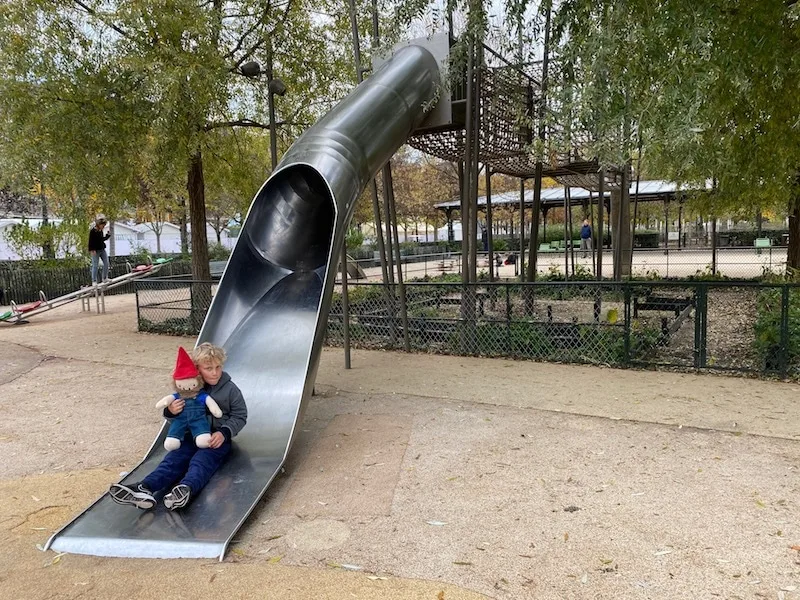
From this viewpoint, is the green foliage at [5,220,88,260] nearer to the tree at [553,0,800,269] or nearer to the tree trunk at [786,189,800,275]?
the tree at [553,0,800,269]

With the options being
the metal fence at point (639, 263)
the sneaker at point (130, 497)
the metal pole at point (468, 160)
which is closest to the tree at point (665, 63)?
the metal pole at point (468, 160)

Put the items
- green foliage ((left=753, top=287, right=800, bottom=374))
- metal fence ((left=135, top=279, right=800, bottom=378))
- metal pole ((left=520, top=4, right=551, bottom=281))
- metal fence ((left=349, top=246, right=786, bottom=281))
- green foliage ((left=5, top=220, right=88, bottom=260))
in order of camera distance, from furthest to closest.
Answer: metal fence ((left=349, top=246, right=786, bottom=281)), green foliage ((left=5, top=220, right=88, bottom=260)), metal pole ((left=520, top=4, right=551, bottom=281)), metal fence ((left=135, top=279, right=800, bottom=378)), green foliage ((left=753, top=287, right=800, bottom=374))

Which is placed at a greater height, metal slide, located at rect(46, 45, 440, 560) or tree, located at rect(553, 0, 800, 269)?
tree, located at rect(553, 0, 800, 269)

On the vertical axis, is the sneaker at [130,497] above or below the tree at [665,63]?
below

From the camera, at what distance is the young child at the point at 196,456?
137 inches

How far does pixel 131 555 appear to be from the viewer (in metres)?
3.18

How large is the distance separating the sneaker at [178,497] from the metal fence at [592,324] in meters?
4.54

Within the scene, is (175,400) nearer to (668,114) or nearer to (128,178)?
(668,114)

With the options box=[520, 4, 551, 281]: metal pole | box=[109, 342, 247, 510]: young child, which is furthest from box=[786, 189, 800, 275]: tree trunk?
box=[109, 342, 247, 510]: young child

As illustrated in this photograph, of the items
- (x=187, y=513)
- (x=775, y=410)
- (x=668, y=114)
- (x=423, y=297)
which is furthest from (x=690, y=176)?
(x=187, y=513)

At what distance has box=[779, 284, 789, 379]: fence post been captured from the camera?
6355 mm

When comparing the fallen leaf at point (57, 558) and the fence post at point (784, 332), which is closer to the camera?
the fallen leaf at point (57, 558)

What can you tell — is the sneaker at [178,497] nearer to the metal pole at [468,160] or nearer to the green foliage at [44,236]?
the metal pole at [468,160]

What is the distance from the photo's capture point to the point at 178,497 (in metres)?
3.50
